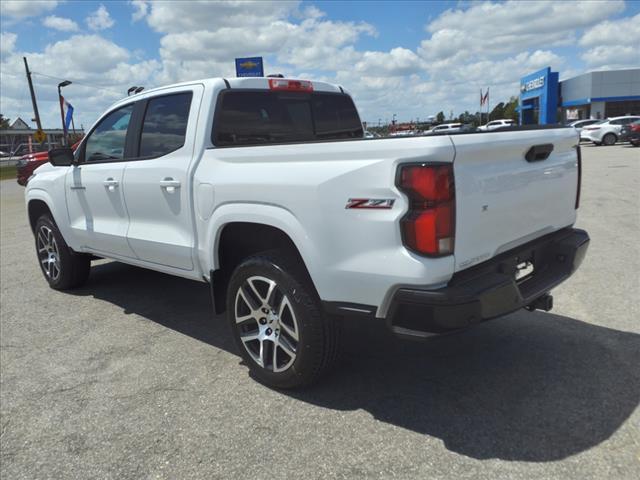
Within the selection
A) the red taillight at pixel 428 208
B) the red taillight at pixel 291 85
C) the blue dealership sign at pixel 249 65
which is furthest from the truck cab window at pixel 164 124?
the blue dealership sign at pixel 249 65

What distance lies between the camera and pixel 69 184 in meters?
5.30

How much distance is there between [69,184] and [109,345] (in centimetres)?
184

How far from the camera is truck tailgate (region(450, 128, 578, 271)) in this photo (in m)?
2.66

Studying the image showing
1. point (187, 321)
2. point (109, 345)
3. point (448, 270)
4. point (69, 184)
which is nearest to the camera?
point (448, 270)

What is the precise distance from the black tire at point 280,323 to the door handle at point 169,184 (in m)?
0.84

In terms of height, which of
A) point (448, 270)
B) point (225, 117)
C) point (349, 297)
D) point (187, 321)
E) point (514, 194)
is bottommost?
point (187, 321)

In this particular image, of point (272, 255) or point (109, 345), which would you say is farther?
point (109, 345)

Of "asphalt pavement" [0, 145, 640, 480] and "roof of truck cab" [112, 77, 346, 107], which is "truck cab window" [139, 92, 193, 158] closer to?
"roof of truck cab" [112, 77, 346, 107]

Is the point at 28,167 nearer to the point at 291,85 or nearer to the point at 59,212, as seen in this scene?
the point at 59,212

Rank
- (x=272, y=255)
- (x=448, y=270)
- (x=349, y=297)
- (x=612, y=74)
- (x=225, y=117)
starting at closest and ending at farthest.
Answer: (x=448, y=270) → (x=349, y=297) → (x=272, y=255) → (x=225, y=117) → (x=612, y=74)

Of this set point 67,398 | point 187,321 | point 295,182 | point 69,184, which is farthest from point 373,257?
point 69,184

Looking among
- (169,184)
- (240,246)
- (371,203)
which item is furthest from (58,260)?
(371,203)

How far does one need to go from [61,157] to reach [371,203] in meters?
3.75

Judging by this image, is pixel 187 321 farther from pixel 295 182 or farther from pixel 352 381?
pixel 295 182
